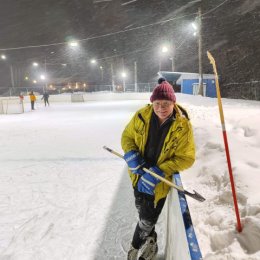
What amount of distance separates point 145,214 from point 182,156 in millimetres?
752

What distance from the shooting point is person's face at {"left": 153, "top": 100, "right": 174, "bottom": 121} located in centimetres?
254

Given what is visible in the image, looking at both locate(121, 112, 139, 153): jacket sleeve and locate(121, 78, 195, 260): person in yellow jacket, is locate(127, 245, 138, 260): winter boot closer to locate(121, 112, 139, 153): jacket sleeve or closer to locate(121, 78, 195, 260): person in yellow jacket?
locate(121, 78, 195, 260): person in yellow jacket

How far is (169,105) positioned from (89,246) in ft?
6.32

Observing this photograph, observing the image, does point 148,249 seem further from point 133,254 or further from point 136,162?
point 136,162

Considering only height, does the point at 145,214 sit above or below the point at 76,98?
above

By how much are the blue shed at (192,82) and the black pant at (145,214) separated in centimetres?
2378

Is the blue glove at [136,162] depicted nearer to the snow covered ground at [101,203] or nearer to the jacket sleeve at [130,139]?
the jacket sleeve at [130,139]

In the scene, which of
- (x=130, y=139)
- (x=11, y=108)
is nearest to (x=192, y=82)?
Answer: (x=11, y=108)

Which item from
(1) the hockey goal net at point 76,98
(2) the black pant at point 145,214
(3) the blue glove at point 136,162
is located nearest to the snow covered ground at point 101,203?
(2) the black pant at point 145,214

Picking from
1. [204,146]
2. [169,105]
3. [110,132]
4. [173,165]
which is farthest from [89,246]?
[110,132]

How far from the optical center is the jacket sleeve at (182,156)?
8.17 feet

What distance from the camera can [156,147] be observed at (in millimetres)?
2641

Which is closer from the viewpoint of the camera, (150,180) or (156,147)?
(150,180)

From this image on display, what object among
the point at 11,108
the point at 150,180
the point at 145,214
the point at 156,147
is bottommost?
the point at 11,108
